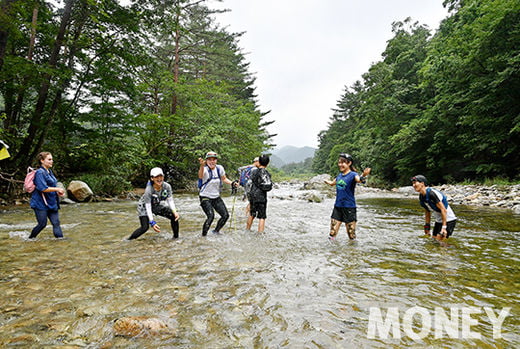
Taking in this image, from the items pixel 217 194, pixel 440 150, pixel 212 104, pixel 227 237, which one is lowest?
pixel 227 237

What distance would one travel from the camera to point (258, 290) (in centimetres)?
335

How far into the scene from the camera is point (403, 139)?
989 inches

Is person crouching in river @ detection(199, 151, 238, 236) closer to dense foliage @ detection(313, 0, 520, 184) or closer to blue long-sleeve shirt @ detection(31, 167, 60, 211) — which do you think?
blue long-sleeve shirt @ detection(31, 167, 60, 211)

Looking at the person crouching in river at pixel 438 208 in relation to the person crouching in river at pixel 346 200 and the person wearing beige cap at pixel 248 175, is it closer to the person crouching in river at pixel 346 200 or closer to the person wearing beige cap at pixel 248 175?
the person crouching in river at pixel 346 200

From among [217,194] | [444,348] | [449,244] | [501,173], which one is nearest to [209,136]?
[217,194]

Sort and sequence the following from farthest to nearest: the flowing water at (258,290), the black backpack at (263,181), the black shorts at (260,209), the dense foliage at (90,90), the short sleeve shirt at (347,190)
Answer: the dense foliage at (90,90) < the black shorts at (260,209) < the black backpack at (263,181) < the short sleeve shirt at (347,190) < the flowing water at (258,290)

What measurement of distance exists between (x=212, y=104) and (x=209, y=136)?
355 cm

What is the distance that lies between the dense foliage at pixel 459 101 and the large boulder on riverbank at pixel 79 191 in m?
24.2

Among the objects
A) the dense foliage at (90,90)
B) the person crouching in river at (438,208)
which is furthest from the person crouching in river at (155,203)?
the dense foliage at (90,90)

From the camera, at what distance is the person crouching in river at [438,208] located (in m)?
5.56

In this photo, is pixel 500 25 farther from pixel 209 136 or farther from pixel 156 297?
pixel 156 297

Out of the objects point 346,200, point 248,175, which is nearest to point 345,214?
point 346,200

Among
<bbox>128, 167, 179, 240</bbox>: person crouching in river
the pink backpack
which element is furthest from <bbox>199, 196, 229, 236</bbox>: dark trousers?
the pink backpack

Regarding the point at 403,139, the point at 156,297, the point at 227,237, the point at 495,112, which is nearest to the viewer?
the point at 156,297
